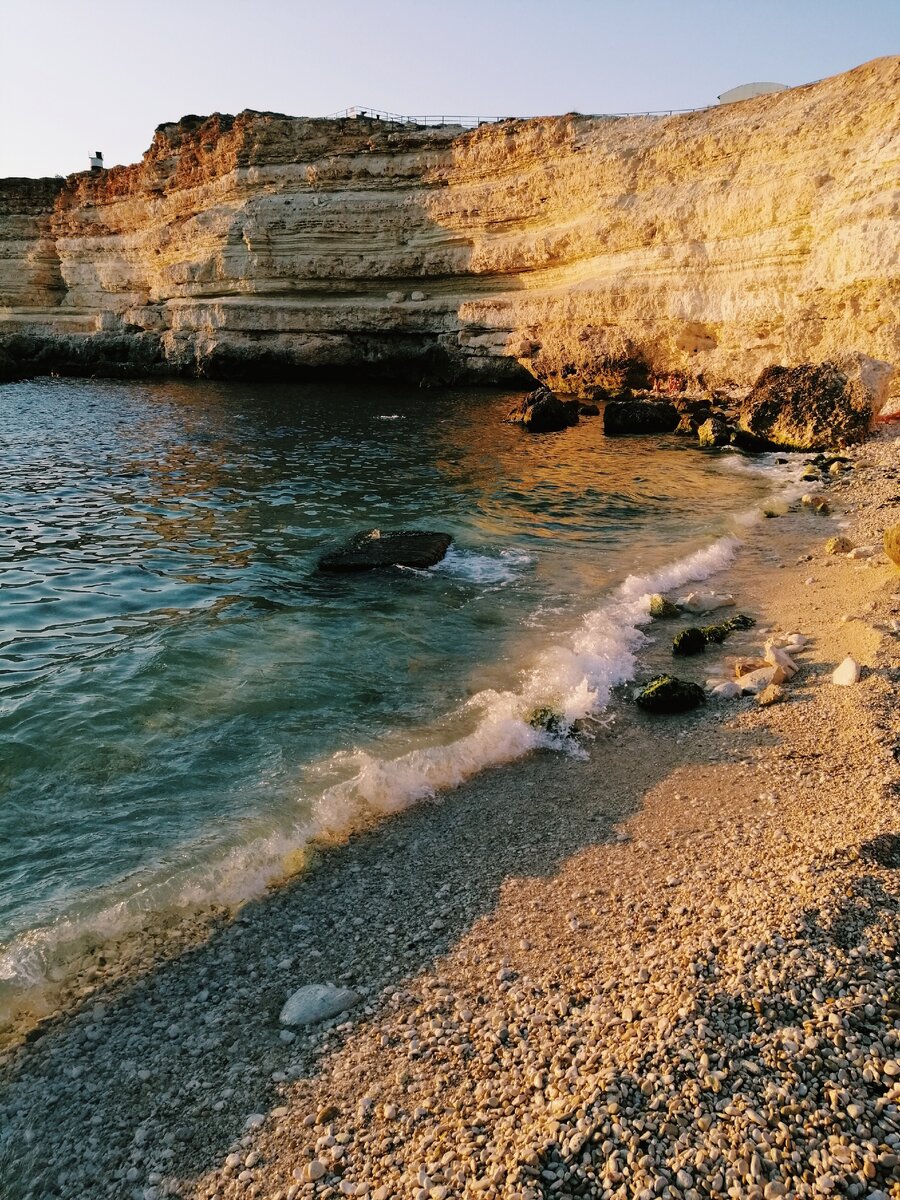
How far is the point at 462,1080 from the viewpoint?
3467mm

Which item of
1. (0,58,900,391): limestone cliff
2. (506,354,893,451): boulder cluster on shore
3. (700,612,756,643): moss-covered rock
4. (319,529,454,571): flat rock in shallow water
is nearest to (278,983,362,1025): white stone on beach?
(700,612,756,643): moss-covered rock

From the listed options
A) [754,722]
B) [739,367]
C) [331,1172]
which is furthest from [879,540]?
[739,367]

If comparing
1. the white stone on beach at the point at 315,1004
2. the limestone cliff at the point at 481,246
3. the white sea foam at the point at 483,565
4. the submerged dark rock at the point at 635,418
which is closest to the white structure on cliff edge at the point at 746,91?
the limestone cliff at the point at 481,246

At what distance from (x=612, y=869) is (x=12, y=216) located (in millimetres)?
66229

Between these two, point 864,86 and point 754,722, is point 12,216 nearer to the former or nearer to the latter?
point 864,86

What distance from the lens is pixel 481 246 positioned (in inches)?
1475

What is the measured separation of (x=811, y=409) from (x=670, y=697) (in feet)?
56.7

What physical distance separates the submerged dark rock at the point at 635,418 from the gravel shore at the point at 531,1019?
2120cm

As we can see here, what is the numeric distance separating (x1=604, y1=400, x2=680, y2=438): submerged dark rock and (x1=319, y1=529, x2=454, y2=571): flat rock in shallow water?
14.5 metres

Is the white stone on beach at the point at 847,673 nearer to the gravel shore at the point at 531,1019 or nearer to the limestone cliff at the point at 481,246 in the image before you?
the gravel shore at the point at 531,1019

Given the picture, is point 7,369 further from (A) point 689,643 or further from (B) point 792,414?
(A) point 689,643

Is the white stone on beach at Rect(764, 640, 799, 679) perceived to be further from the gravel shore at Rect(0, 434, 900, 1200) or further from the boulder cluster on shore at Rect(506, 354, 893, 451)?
the boulder cluster on shore at Rect(506, 354, 893, 451)

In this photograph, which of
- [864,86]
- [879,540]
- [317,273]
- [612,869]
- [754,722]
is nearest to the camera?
[612,869]

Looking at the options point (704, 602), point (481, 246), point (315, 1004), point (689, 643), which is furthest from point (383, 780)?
point (481, 246)
